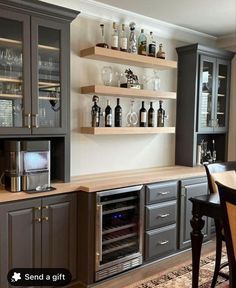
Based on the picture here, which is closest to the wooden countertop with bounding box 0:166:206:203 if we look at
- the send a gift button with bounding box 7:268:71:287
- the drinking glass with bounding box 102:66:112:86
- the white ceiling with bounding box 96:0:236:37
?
A: the send a gift button with bounding box 7:268:71:287

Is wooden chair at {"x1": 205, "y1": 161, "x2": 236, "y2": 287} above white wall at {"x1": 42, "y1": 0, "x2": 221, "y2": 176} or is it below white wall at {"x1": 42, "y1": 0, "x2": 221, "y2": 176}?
below

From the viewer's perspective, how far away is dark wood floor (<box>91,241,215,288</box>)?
9.22 feet

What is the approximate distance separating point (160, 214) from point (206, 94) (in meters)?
1.77

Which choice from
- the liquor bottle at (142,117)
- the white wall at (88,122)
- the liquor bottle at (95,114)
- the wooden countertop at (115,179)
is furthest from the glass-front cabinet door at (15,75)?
the liquor bottle at (142,117)

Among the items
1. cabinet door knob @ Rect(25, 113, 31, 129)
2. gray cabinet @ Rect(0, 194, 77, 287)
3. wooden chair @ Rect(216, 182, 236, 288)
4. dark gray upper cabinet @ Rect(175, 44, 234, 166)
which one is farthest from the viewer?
dark gray upper cabinet @ Rect(175, 44, 234, 166)

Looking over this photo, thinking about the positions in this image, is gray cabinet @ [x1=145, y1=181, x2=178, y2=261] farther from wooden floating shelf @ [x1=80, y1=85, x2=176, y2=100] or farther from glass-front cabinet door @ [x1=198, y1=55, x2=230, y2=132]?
glass-front cabinet door @ [x1=198, y1=55, x2=230, y2=132]

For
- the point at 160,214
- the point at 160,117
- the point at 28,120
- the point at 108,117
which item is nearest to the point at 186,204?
the point at 160,214

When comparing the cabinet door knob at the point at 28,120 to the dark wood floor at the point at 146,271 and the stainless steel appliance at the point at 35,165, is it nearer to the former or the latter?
the stainless steel appliance at the point at 35,165

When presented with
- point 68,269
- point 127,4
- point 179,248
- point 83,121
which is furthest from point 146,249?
point 127,4

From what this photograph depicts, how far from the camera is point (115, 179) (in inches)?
120

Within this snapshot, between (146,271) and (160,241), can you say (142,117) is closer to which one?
(160,241)

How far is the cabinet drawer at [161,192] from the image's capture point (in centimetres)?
312

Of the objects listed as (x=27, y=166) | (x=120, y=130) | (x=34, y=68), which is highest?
(x=34, y=68)

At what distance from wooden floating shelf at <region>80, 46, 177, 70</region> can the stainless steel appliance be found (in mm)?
1046
